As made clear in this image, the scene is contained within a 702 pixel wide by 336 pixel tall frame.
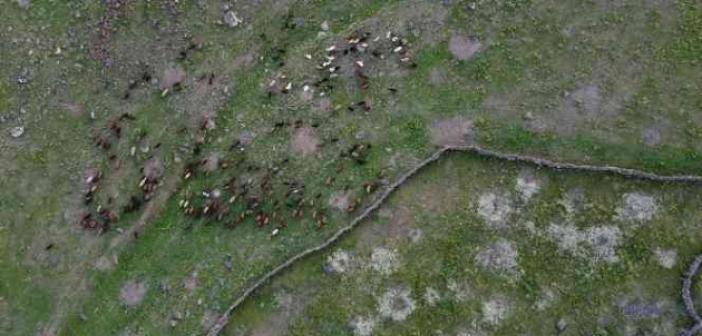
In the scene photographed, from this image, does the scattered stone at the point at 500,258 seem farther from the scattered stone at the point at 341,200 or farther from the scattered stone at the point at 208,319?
the scattered stone at the point at 208,319

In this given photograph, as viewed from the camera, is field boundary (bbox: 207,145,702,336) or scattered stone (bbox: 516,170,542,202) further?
scattered stone (bbox: 516,170,542,202)

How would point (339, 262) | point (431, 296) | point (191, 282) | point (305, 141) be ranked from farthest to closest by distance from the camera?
point (305, 141) < point (191, 282) < point (339, 262) < point (431, 296)

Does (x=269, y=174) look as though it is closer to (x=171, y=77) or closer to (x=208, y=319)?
(x=171, y=77)

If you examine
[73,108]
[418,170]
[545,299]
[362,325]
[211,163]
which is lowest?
[545,299]

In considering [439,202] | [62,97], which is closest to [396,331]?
[439,202]

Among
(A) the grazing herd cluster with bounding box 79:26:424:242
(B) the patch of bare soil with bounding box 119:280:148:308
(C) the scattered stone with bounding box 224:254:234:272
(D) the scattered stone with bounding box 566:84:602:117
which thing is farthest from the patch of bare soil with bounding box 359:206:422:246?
(B) the patch of bare soil with bounding box 119:280:148:308

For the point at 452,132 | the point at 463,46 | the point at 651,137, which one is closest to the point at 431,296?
the point at 452,132

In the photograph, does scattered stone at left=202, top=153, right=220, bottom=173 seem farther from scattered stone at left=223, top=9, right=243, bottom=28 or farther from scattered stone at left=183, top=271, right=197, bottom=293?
scattered stone at left=223, top=9, right=243, bottom=28

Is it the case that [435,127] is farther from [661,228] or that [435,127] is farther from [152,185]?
[152,185]
